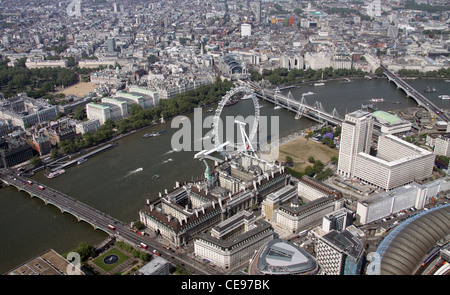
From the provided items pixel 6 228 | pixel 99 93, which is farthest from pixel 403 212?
pixel 99 93

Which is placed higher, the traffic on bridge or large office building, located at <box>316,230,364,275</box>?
large office building, located at <box>316,230,364,275</box>

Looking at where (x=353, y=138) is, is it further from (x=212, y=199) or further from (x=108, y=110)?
(x=108, y=110)

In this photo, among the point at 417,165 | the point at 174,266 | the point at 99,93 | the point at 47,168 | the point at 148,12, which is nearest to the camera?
the point at 174,266

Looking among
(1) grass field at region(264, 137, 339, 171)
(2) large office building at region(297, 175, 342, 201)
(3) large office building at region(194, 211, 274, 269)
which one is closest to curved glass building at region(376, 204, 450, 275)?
(2) large office building at region(297, 175, 342, 201)

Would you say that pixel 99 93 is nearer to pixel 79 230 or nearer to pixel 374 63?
pixel 79 230

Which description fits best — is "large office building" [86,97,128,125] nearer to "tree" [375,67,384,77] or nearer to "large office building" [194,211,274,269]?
"large office building" [194,211,274,269]

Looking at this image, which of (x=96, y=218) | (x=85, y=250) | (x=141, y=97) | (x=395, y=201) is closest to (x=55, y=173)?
(x=96, y=218)

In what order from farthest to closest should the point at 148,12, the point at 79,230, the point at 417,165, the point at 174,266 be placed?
the point at 148,12 → the point at 417,165 → the point at 79,230 → the point at 174,266
